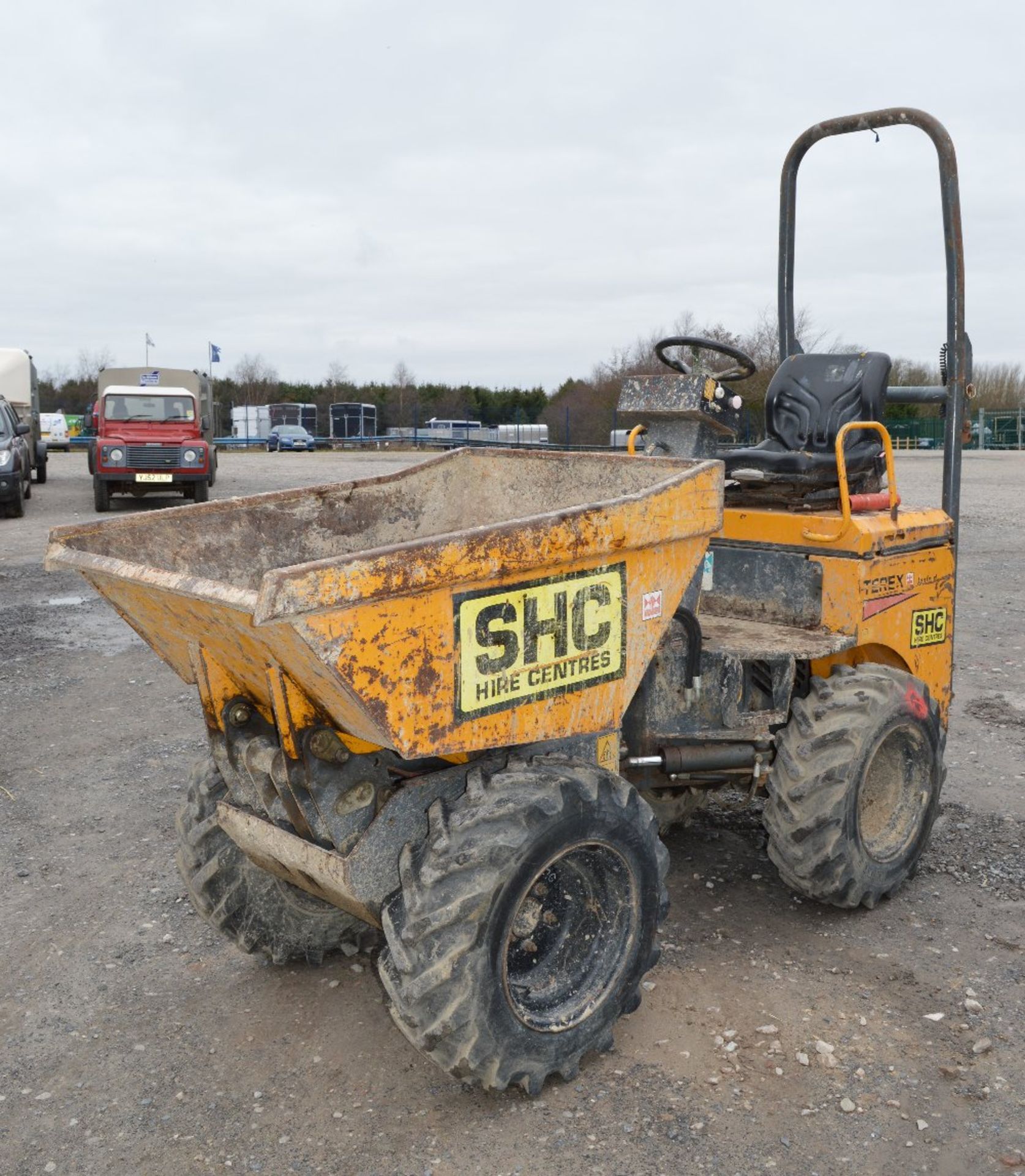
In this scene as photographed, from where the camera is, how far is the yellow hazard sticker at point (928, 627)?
15.7 feet

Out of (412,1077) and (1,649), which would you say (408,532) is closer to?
(412,1077)

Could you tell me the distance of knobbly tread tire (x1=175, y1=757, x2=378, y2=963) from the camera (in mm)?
3865

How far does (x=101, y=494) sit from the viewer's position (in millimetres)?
17578

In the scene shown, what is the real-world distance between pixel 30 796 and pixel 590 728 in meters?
3.57

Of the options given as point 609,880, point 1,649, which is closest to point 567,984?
point 609,880

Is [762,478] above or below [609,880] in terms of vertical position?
above

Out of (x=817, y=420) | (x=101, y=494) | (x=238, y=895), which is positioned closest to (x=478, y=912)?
(x=238, y=895)

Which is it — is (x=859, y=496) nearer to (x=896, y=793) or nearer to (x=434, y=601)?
(x=896, y=793)

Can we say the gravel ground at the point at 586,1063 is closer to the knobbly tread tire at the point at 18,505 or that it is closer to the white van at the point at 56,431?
the knobbly tread tire at the point at 18,505

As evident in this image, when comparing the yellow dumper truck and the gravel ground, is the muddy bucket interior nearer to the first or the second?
the yellow dumper truck

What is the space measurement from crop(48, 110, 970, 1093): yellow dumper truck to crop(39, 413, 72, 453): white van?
111 feet

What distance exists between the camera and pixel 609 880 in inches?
134

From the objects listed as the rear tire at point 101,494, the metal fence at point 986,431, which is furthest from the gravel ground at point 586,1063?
the metal fence at point 986,431

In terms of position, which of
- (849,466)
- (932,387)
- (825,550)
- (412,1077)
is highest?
(932,387)
